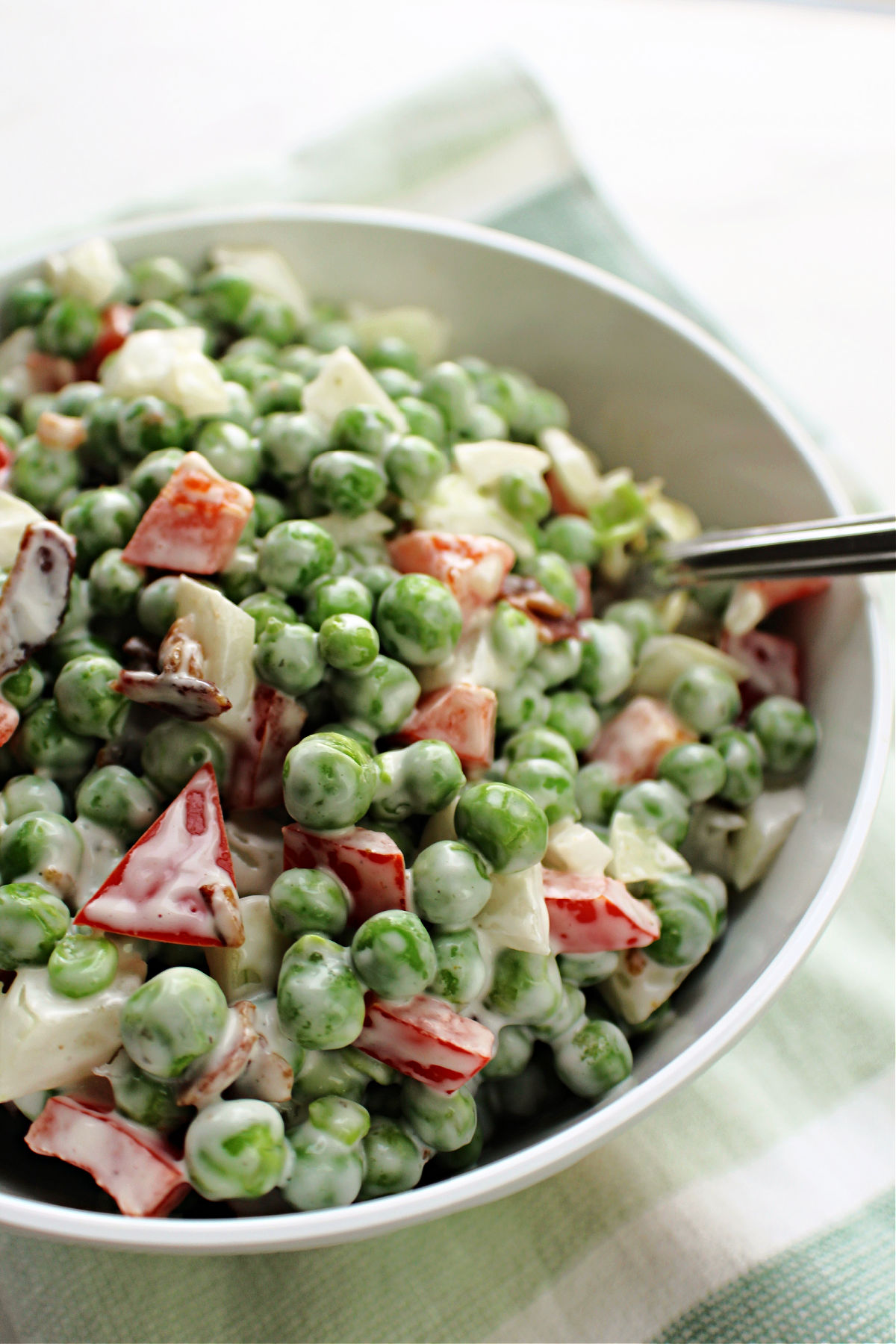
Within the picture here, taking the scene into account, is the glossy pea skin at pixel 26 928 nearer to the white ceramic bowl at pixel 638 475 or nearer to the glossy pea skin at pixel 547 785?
the white ceramic bowl at pixel 638 475

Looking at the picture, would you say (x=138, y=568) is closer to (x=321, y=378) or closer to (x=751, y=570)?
(x=321, y=378)

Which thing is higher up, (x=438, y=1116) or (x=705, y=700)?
(x=705, y=700)

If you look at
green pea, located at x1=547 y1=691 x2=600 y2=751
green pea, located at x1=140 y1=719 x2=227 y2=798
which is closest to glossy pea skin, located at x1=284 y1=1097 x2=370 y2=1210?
green pea, located at x1=140 y1=719 x2=227 y2=798

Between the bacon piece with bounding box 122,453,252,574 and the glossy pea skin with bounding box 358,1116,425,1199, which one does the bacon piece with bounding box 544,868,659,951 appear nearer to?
the glossy pea skin with bounding box 358,1116,425,1199

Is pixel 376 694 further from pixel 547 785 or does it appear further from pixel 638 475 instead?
pixel 638 475

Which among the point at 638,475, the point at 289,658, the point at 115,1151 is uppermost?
the point at 638,475

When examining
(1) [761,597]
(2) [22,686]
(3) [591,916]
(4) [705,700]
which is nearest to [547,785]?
(3) [591,916]

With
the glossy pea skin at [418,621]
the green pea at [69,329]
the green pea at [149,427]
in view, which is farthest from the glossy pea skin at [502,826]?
the green pea at [69,329]
